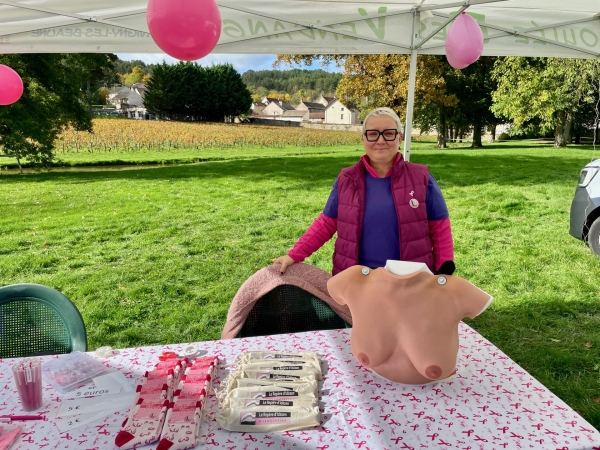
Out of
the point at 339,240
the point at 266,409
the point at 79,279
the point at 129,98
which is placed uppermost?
the point at 129,98

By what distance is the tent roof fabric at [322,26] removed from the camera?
298cm

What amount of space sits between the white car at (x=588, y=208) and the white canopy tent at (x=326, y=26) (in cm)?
110

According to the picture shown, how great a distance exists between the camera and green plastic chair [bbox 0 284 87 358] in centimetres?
188

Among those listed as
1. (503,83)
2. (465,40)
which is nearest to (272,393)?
(465,40)

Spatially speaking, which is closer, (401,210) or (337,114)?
(401,210)

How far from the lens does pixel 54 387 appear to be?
1.35 metres

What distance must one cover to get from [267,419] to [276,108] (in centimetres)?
6628

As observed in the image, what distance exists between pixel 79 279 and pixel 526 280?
162 inches

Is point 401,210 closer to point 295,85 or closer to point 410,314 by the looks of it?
point 410,314

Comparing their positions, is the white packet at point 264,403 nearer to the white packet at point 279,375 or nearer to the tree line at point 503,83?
the white packet at point 279,375

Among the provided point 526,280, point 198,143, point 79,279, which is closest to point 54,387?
point 79,279

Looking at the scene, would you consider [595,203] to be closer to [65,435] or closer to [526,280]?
[526,280]

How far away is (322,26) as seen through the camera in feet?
11.0

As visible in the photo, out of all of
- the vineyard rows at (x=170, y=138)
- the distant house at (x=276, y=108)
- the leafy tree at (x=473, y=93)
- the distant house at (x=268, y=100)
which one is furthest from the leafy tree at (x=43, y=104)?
the distant house at (x=268, y=100)
